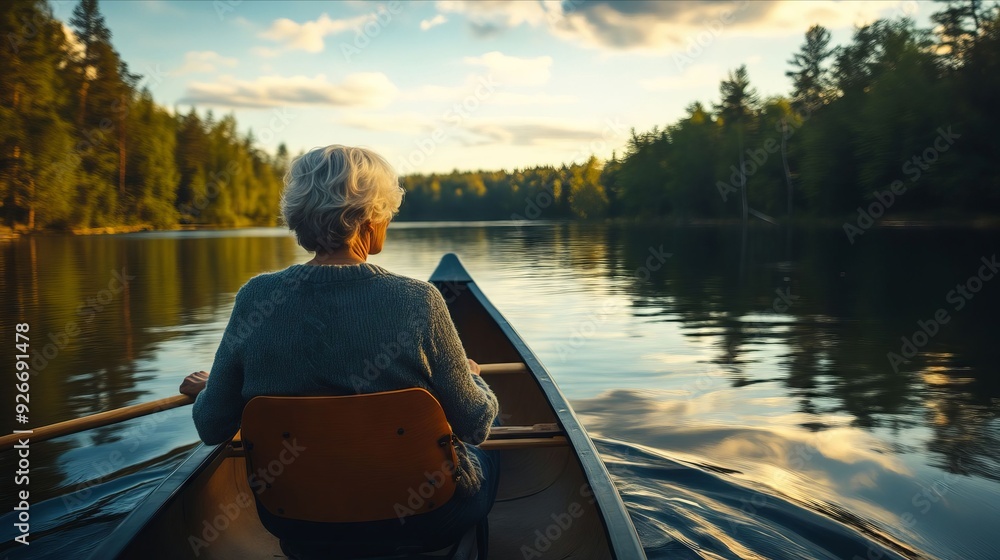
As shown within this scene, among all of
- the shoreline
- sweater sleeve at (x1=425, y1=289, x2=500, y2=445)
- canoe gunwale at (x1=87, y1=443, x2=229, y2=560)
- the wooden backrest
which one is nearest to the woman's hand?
canoe gunwale at (x1=87, y1=443, x2=229, y2=560)

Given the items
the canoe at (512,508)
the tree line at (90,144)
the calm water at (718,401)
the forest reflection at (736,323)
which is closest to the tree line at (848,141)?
the forest reflection at (736,323)

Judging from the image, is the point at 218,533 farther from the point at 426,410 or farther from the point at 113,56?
the point at 113,56

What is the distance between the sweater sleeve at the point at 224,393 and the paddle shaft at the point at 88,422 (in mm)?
610

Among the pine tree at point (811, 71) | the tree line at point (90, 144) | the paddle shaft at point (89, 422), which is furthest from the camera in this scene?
the pine tree at point (811, 71)

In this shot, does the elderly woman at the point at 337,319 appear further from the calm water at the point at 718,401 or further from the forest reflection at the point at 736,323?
the forest reflection at the point at 736,323

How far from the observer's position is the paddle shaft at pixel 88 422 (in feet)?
8.55

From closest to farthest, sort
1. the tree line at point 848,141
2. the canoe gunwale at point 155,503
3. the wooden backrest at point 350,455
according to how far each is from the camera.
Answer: the wooden backrest at point 350,455 → the canoe gunwale at point 155,503 → the tree line at point 848,141

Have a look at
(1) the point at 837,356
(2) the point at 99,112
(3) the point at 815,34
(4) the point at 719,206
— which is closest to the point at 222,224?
(2) the point at 99,112

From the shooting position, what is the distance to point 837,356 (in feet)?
24.4

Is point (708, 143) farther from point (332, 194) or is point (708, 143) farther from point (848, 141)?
point (332, 194)

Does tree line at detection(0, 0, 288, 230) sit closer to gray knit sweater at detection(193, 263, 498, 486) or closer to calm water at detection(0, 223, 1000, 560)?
calm water at detection(0, 223, 1000, 560)

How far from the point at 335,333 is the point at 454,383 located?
0.37m

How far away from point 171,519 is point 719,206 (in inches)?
2456

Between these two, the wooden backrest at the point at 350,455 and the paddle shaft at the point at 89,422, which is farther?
the paddle shaft at the point at 89,422
